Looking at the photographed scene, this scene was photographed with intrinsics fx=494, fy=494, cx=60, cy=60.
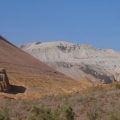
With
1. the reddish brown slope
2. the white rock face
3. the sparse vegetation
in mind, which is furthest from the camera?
the white rock face

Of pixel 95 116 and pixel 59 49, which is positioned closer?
pixel 95 116

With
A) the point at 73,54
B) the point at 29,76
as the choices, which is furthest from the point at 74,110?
the point at 73,54

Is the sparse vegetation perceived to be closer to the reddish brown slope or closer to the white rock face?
the reddish brown slope

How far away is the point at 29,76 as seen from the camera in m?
54.8

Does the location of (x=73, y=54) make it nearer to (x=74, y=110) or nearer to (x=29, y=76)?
(x=29, y=76)

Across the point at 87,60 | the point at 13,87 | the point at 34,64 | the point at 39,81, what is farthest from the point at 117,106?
the point at 87,60

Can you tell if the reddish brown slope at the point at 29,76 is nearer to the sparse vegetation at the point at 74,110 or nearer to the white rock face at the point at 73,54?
the sparse vegetation at the point at 74,110

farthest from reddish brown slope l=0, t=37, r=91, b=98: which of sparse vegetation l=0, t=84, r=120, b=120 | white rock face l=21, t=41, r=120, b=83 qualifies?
Result: white rock face l=21, t=41, r=120, b=83

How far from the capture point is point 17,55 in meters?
66.2

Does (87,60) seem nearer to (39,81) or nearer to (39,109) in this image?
(39,81)

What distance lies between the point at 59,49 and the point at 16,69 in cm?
7962

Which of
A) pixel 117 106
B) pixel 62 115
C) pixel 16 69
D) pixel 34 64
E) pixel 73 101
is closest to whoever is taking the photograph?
pixel 62 115

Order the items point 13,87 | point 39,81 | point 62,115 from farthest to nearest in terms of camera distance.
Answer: point 39,81 → point 13,87 → point 62,115

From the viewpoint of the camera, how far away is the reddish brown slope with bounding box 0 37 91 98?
160 feet
